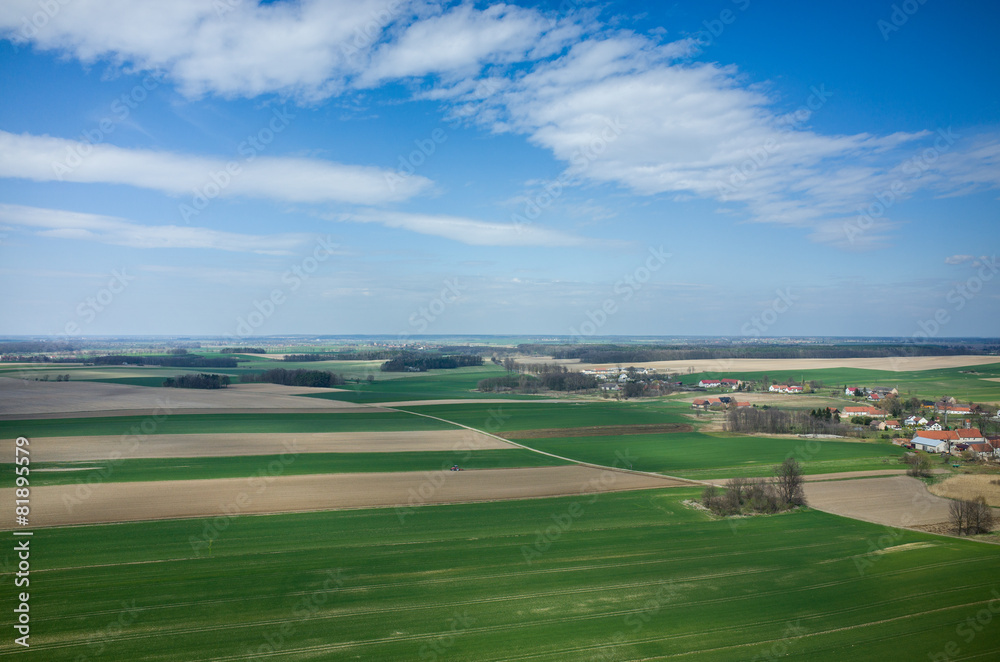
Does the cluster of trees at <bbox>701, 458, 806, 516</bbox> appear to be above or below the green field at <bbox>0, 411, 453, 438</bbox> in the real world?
below

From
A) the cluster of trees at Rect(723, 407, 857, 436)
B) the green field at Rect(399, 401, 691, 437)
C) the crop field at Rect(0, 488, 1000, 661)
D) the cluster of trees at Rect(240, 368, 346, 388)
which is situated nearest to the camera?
the crop field at Rect(0, 488, 1000, 661)

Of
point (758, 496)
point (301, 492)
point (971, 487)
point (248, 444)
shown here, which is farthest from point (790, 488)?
point (248, 444)

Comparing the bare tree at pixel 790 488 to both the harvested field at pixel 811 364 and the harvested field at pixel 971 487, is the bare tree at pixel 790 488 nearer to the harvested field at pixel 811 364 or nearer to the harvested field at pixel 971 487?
the harvested field at pixel 971 487

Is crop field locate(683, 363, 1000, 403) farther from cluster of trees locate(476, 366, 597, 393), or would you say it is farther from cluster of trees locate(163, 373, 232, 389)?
cluster of trees locate(163, 373, 232, 389)

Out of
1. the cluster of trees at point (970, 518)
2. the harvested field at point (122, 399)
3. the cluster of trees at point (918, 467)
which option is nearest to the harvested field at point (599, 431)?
the cluster of trees at point (918, 467)

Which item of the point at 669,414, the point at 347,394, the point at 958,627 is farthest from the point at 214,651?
the point at 347,394

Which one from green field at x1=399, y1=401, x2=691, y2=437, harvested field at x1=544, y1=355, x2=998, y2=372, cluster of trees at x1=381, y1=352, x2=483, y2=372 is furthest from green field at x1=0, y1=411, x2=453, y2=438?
harvested field at x1=544, y1=355, x2=998, y2=372

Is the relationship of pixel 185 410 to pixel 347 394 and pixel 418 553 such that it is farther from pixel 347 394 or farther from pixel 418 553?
pixel 418 553
